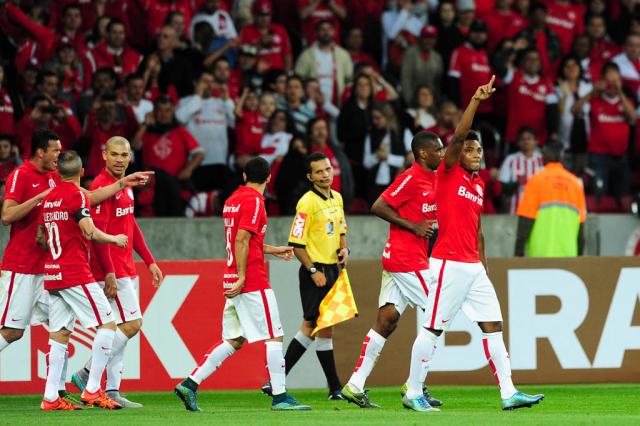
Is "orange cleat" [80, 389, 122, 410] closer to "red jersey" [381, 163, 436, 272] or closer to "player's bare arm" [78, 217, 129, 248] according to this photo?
"player's bare arm" [78, 217, 129, 248]

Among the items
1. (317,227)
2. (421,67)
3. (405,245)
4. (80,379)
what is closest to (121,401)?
(80,379)

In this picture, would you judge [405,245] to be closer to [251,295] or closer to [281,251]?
[281,251]

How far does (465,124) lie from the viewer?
32.0 feet

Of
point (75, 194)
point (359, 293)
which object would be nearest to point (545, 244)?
point (359, 293)

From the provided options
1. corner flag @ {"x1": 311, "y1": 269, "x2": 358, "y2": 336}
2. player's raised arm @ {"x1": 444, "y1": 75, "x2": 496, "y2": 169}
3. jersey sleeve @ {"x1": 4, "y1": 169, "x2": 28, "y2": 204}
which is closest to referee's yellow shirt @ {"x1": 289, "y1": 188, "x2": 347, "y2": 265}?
corner flag @ {"x1": 311, "y1": 269, "x2": 358, "y2": 336}

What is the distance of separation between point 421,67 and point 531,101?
1.70 m

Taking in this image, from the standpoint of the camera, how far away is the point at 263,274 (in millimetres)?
10953

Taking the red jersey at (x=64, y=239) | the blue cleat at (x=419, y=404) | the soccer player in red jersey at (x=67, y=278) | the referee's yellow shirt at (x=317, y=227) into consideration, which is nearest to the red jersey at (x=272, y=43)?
the referee's yellow shirt at (x=317, y=227)

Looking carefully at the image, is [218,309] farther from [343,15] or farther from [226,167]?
[343,15]

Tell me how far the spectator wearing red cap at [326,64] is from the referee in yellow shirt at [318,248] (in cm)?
685

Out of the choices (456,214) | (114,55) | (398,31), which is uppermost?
(398,31)

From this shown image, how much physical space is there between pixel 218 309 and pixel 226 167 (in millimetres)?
4214

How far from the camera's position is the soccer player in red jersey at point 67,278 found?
35.8 feet

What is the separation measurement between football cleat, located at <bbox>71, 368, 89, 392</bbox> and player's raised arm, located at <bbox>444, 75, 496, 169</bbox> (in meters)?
4.04
